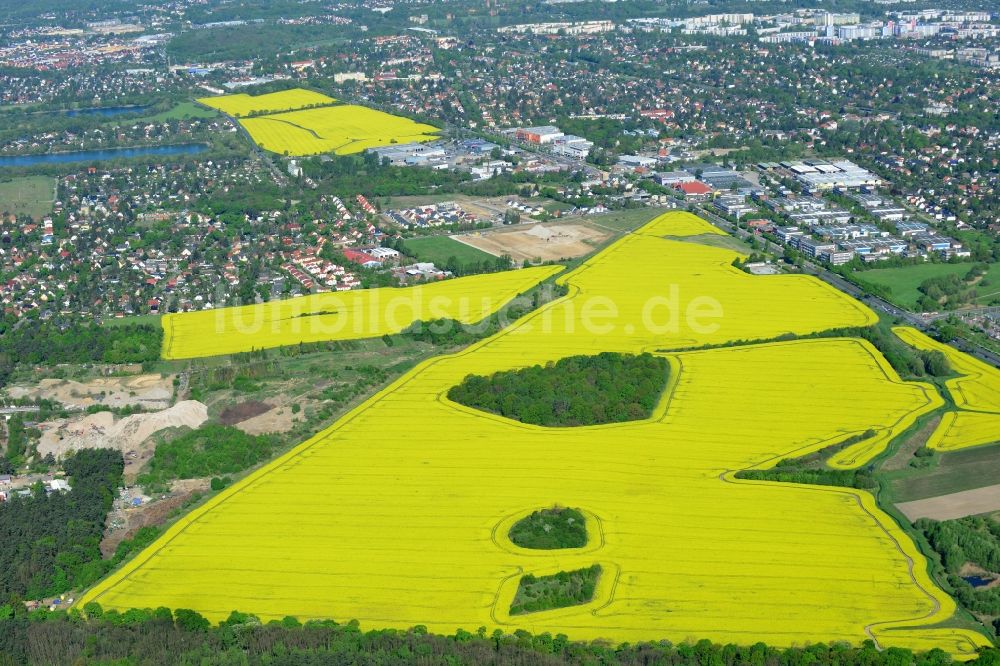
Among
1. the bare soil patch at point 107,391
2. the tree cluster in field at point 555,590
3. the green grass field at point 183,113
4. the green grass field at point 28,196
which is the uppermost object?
the green grass field at point 183,113

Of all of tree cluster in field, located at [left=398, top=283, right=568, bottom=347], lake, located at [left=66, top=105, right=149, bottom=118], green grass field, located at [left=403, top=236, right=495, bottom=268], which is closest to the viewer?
tree cluster in field, located at [left=398, top=283, right=568, bottom=347]

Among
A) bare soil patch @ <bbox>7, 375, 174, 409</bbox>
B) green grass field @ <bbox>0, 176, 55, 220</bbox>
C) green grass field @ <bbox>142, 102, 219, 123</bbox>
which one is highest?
green grass field @ <bbox>142, 102, 219, 123</bbox>

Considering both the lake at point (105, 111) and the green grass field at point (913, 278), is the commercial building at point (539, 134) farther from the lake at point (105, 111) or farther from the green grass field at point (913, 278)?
the lake at point (105, 111)

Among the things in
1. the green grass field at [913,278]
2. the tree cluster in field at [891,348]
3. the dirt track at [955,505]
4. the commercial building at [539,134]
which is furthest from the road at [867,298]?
the commercial building at [539,134]

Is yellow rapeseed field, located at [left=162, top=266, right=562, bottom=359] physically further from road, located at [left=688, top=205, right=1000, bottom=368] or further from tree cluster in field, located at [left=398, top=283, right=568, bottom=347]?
road, located at [left=688, top=205, right=1000, bottom=368]

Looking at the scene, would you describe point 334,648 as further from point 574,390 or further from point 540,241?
point 540,241

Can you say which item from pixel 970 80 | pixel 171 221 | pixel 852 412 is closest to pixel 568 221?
pixel 171 221

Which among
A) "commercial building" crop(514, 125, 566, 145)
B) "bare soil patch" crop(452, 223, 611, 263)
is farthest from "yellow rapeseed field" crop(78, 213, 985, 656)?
"commercial building" crop(514, 125, 566, 145)
